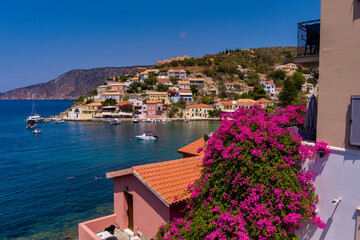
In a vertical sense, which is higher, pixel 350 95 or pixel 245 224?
pixel 350 95

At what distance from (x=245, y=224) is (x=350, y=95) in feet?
10.5

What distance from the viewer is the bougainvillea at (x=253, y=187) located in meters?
5.25

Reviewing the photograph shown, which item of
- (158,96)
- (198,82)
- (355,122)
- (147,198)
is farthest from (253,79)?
(355,122)

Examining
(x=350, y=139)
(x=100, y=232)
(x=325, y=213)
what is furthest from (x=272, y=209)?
(x=100, y=232)

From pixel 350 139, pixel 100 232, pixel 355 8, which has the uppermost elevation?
pixel 355 8

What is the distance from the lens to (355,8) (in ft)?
16.5

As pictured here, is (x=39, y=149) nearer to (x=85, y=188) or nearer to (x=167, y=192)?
(x=85, y=188)

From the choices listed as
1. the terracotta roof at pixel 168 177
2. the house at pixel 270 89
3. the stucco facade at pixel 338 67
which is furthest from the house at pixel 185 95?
the stucco facade at pixel 338 67

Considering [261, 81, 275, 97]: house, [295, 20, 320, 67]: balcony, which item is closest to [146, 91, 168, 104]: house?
[261, 81, 275, 97]: house

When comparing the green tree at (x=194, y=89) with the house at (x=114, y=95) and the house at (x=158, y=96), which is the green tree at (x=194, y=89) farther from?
the house at (x=114, y=95)

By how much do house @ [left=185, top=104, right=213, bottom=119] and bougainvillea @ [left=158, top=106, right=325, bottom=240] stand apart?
84817mm

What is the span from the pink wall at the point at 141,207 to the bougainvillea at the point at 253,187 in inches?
56.1

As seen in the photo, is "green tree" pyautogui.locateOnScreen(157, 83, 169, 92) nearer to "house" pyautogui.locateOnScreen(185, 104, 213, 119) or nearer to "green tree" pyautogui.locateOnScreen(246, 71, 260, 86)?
"house" pyautogui.locateOnScreen(185, 104, 213, 119)

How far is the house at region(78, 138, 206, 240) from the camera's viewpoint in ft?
24.8
